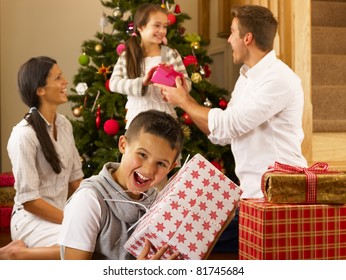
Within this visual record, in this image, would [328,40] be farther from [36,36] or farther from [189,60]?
[36,36]

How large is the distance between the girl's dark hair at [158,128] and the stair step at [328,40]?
293 cm

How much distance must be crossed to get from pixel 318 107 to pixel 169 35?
113 centimetres

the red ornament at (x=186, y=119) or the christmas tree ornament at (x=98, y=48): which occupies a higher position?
the christmas tree ornament at (x=98, y=48)

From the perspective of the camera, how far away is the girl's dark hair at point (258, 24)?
84.5 inches

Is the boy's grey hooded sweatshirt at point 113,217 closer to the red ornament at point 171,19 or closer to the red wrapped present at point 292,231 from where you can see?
the red wrapped present at point 292,231

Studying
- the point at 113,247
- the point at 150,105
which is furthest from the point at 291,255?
the point at 150,105

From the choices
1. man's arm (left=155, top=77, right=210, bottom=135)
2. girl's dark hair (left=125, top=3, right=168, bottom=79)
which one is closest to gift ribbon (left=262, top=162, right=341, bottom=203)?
man's arm (left=155, top=77, right=210, bottom=135)

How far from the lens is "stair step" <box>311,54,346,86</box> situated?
3861 mm

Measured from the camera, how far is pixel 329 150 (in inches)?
135

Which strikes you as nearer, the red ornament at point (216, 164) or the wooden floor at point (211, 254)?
the wooden floor at point (211, 254)

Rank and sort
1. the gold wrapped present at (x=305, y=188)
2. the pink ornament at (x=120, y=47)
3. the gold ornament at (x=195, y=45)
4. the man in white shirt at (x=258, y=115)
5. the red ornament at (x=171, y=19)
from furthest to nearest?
the gold ornament at (x=195, y=45) < the red ornament at (x=171, y=19) < the pink ornament at (x=120, y=47) < the man in white shirt at (x=258, y=115) < the gold wrapped present at (x=305, y=188)

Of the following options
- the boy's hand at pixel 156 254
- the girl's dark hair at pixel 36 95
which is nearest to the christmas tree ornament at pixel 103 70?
the girl's dark hair at pixel 36 95

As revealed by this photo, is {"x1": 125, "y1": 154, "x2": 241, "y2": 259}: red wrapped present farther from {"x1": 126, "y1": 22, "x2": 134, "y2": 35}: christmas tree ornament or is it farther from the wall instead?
the wall

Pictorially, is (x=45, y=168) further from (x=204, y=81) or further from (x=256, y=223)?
(x=204, y=81)
